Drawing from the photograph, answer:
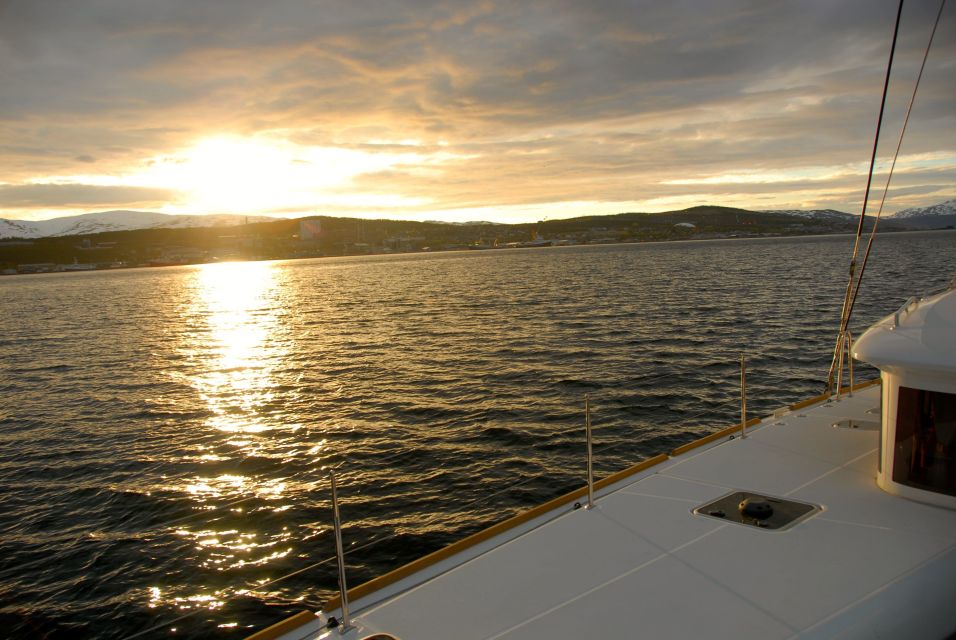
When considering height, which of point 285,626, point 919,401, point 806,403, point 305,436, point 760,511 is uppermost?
point 919,401

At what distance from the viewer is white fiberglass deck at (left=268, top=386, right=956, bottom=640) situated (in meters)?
4.98

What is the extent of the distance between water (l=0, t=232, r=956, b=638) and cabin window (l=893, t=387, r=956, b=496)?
7032 millimetres

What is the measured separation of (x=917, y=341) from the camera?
21.3 feet

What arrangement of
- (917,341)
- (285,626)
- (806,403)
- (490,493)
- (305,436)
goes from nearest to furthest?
(285,626) < (917,341) < (806,403) < (490,493) < (305,436)

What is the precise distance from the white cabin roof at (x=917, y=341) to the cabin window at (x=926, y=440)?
38 centimetres

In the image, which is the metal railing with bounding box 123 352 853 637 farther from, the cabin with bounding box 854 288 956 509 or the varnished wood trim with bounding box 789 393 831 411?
the cabin with bounding box 854 288 956 509

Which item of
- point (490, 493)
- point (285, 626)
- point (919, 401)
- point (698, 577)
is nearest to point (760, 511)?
point (698, 577)

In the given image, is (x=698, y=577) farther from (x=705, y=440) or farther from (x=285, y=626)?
(x=705, y=440)

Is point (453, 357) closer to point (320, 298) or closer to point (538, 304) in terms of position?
point (538, 304)

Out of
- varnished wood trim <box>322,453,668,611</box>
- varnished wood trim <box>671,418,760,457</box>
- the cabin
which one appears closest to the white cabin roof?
the cabin

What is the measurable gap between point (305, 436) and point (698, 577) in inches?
596

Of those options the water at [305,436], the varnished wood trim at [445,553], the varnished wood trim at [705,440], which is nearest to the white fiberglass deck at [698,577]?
the varnished wood trim at [445,553]

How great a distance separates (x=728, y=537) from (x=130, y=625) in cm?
931

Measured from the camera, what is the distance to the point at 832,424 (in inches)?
388
